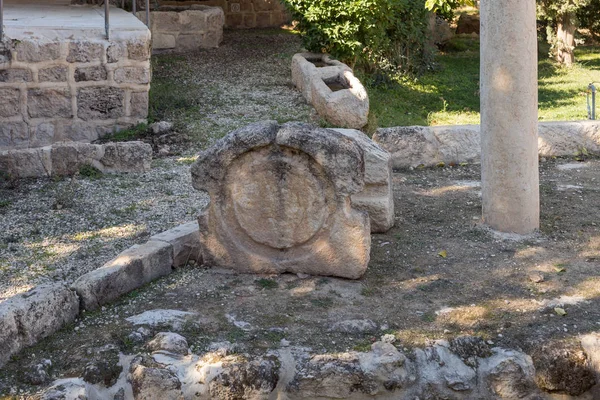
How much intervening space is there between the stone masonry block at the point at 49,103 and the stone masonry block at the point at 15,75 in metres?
0.14

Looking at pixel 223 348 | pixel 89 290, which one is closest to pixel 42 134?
pixel 89 290

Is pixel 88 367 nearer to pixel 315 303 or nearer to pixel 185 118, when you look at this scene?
pixel 315 303

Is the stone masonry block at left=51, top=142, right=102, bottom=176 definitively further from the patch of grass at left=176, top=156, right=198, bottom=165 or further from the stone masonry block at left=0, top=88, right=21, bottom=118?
the stone masonry block at left=0, top=88, right=21, bottom=118

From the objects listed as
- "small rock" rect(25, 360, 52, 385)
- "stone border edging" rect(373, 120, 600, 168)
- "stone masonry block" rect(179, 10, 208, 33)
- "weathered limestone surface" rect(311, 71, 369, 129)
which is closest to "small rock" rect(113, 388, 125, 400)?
"small rock" rect(25, 360, 52, 385)

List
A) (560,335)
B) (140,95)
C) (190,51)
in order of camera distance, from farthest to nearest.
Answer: (190,51), (140,95), (560,335)

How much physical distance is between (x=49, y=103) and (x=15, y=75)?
442 mm

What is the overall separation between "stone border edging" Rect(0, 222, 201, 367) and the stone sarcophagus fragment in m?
0.26

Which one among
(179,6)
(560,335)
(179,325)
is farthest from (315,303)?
(179,6)

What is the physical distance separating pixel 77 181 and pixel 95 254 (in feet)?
5.63

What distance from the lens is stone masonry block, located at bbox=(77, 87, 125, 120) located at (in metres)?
9.09

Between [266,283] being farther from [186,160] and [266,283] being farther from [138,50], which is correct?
[138,50]

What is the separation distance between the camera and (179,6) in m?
14.2

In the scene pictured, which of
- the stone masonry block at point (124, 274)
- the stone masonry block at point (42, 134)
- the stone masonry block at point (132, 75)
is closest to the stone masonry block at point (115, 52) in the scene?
the stone masonry block at point (132, 75)

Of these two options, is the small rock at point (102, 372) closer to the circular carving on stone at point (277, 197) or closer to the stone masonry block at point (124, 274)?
the stone masonry block at point (124, 274)
